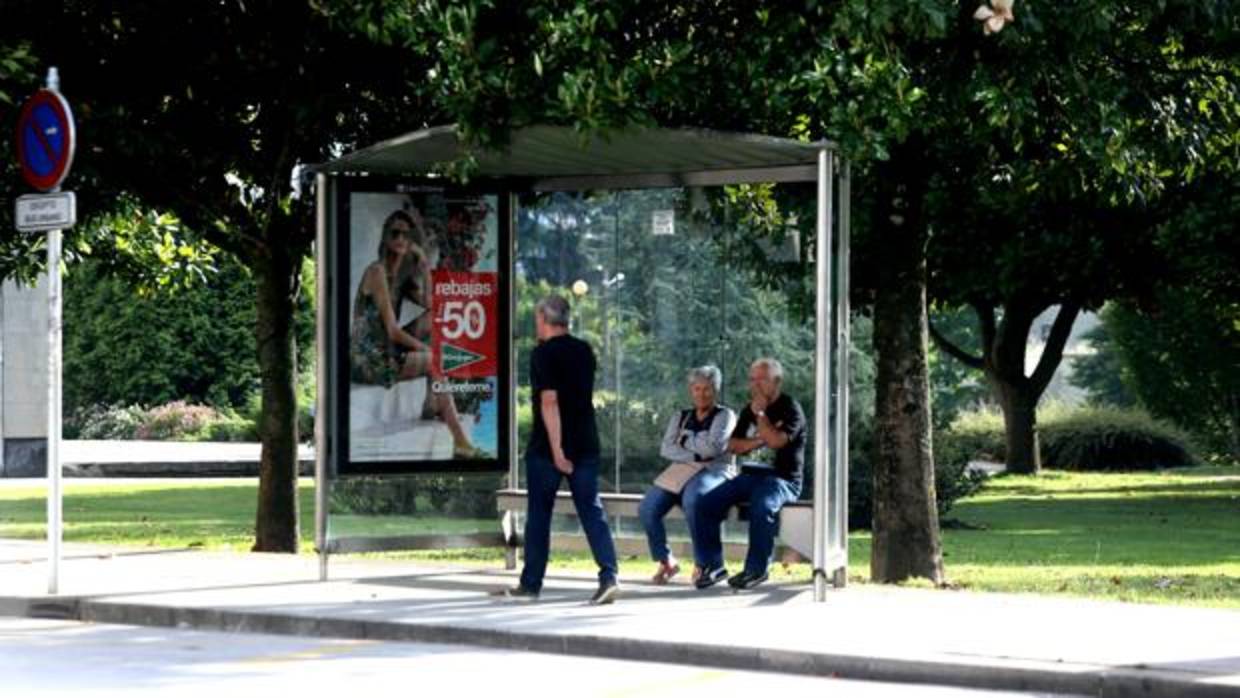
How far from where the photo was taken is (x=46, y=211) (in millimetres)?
14922

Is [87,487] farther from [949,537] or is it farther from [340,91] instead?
[340,91]

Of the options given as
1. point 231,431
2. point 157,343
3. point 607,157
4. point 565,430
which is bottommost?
point 231,431

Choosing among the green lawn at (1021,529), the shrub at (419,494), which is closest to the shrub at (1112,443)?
the green lawn at (1021,529)

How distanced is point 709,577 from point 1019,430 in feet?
99.0

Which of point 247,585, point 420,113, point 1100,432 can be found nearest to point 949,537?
point 420,113

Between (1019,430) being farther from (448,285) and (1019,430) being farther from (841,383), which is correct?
(841,383)

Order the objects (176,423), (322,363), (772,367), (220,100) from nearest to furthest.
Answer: (772,367), (322,363), (220,100), (176,423)

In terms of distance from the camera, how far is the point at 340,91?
1825 centimetres

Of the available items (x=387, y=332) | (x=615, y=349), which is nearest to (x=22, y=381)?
(x=387, y=332)

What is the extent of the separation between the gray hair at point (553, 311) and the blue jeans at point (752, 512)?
1.68 metres

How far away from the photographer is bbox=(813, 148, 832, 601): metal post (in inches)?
560

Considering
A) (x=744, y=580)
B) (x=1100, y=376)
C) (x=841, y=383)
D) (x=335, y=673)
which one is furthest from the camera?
(x=1100, y=376)

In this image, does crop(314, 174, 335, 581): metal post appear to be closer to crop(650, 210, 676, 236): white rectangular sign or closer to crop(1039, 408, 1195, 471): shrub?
crop(650, 210, 676, 236): white rectangular sign

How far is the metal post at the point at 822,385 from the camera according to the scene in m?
14.2
